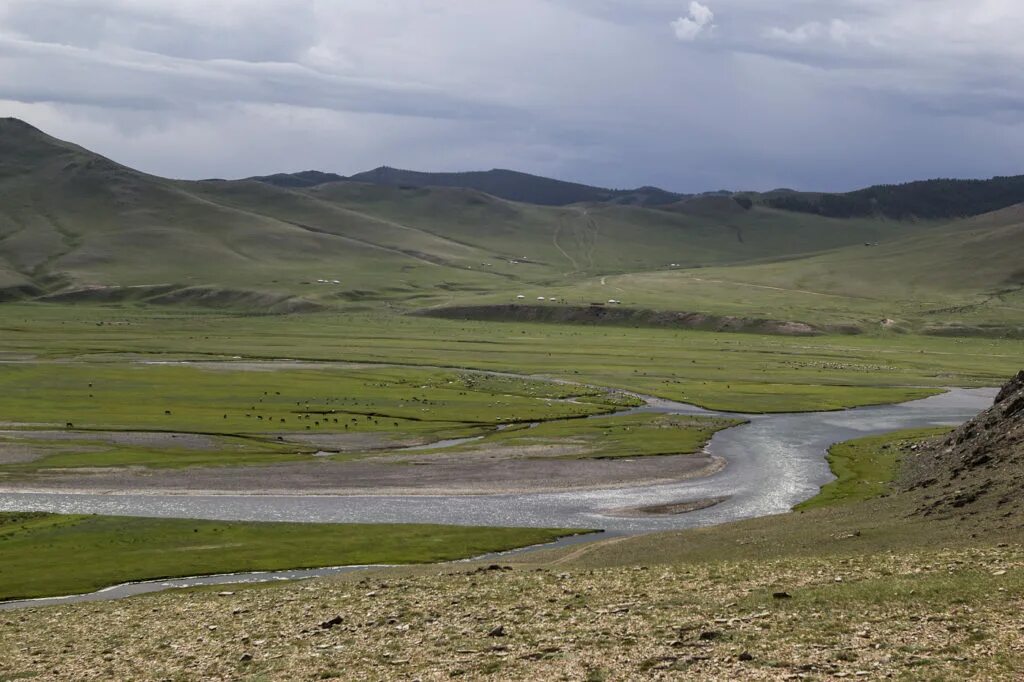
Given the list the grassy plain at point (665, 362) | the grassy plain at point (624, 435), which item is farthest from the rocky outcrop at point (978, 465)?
the grassy plain at point (665, 362)

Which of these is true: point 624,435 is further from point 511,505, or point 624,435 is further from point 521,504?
point 511,505

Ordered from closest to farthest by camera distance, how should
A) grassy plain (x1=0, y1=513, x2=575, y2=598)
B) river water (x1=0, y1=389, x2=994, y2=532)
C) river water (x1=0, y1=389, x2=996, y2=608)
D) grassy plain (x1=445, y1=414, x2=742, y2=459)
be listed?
grassy plain (x1=0, y1=513, x2=575, y2=598), river water (x1=0, y1=389, x2=996, y2=608), river water (x1=0, y1=389, x2=994, y2=532), grassy plain (x1=445, y1=414, x2=742, y2=459)

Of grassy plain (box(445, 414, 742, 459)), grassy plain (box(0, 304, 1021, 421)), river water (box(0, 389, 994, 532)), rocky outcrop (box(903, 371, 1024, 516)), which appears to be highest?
rocky outcrop (box(903, 371, 1024, 516))

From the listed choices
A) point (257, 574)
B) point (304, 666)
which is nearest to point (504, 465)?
point (257, 574)

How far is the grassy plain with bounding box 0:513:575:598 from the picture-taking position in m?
50.6

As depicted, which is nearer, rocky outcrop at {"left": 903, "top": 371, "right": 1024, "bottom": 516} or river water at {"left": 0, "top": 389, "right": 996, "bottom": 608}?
rocky outcrop at {"left": 903, "top": 371, "right": 1024, "bottom": 516}

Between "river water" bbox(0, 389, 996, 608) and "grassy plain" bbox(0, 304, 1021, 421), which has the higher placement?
"grassy plain" bbox(0, 304, 1021, 421)

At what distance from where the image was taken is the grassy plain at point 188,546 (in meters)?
50.6

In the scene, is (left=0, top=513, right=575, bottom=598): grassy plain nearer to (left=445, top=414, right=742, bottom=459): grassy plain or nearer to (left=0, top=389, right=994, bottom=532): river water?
(left=0, top=389, right=994, bottom=532): river water

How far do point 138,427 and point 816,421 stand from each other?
64661 millimetres

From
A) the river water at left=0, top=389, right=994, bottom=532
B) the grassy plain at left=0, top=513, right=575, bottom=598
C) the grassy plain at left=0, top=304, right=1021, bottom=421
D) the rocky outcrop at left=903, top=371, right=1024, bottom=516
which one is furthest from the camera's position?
the grassy plain at left=0, top=304, right=1021, bottom=421

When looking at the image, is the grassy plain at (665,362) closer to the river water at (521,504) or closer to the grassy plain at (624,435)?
the grassy plain at (624,435)

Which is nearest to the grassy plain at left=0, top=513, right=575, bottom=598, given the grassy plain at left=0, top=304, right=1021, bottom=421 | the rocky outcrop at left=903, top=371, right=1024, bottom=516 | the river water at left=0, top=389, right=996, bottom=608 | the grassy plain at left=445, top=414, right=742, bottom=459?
the river water at left=0, top=389, right=996, bottom=608

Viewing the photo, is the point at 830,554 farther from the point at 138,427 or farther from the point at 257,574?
the point at 138,427
